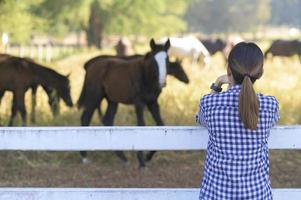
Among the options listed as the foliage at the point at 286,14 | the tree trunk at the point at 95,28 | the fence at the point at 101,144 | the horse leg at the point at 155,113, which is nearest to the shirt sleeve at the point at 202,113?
the fence at the point at 101,144

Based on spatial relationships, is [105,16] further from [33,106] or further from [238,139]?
[238,139]

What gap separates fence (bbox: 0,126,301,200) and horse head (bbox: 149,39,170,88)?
15.1ft

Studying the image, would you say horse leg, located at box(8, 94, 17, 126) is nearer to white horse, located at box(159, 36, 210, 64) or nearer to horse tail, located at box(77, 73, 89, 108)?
horse tail, located at box(77, 73, 89, 108)

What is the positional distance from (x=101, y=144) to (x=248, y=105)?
1.28m

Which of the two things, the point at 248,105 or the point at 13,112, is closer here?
the point at 248,105

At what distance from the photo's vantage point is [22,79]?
10625 mm

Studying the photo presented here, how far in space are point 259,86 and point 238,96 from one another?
36.9 ft

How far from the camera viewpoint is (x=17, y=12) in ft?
94.4

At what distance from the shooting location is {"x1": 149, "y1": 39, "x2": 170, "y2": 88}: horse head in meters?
8.52

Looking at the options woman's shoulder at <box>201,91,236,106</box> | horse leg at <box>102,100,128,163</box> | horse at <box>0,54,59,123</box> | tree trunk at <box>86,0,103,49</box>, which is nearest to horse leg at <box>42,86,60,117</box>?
horse at <box>0,54,59,123</box>

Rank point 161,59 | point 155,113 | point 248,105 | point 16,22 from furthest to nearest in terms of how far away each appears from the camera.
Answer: point 16,22 < point 155,113 < point 161,59 < point 248,105

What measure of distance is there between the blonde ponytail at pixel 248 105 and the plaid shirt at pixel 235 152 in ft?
0.28

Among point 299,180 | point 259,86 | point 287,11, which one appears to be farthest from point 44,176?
point 287,11

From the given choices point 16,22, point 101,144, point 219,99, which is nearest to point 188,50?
point 16,22
